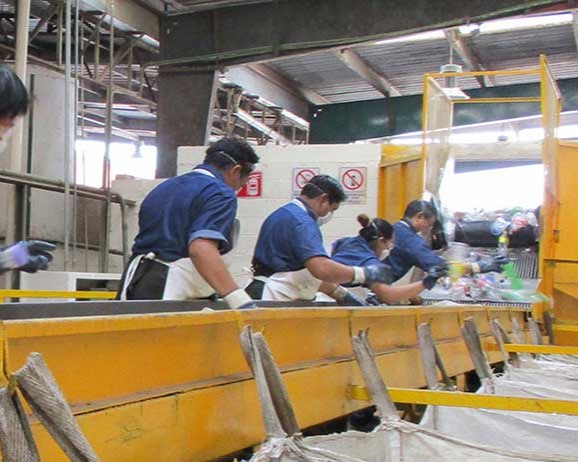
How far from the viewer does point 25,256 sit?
240cm

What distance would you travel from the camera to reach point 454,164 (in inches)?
272

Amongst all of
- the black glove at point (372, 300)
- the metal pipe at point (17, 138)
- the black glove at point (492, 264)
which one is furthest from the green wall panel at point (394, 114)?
the metal pipe at point (17, 138)

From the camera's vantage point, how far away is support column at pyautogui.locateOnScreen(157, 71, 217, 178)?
8383 millimetres

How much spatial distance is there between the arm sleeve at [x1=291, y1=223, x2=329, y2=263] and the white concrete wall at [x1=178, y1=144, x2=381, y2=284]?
10.9 ft

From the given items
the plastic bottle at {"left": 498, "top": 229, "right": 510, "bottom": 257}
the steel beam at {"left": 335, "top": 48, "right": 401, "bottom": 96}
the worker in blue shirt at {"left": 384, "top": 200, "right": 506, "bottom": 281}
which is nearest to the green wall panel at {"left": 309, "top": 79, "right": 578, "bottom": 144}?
the steel beam at {"left": 335, "top": 48, "right": 401, "bottom": 96}

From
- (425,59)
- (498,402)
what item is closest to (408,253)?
(498,402)

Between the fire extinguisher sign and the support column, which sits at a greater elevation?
the support column

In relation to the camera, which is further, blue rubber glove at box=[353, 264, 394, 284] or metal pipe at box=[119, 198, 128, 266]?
metal pipe at box=[119, 198, 128, 266]

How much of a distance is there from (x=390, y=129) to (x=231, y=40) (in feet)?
10.0

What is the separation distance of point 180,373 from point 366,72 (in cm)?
801

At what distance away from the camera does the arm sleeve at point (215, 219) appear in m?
2.96

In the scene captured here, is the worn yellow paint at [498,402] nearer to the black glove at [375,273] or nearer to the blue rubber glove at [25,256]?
the blue rubber glove at [25,256]

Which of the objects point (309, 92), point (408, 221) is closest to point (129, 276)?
point (408, 221)

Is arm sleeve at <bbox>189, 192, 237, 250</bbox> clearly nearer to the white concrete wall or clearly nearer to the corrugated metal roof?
the white concrete wall
